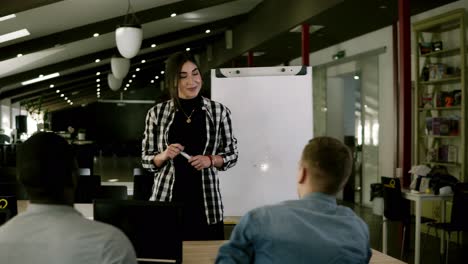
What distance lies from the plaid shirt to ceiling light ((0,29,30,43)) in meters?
7.59

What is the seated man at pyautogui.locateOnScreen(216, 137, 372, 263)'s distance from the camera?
61.5 inches

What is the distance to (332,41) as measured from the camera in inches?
431

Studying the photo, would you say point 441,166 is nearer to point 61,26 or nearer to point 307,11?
point 307,11

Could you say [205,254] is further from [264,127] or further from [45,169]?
[264,127]

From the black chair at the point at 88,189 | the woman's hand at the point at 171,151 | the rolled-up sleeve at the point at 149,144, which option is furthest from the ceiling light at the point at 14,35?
the woman's hand at the point at 171,151

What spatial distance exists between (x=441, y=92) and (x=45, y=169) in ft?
24.4

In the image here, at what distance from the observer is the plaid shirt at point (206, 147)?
2.78 m

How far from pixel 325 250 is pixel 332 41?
32.0 feet

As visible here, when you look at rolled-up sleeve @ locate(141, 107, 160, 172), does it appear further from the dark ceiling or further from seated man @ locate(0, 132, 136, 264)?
the dark ceiling

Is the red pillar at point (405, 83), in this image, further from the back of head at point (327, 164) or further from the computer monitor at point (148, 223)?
the back of head at point (327, 164)

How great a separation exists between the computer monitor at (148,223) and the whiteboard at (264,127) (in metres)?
2.65

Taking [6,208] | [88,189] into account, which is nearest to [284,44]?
[88,189]

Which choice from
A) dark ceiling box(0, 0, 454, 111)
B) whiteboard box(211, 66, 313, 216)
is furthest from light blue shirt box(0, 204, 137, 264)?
dark ceiling box(0, 0, 454, 111)

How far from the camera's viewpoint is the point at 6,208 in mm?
2293
